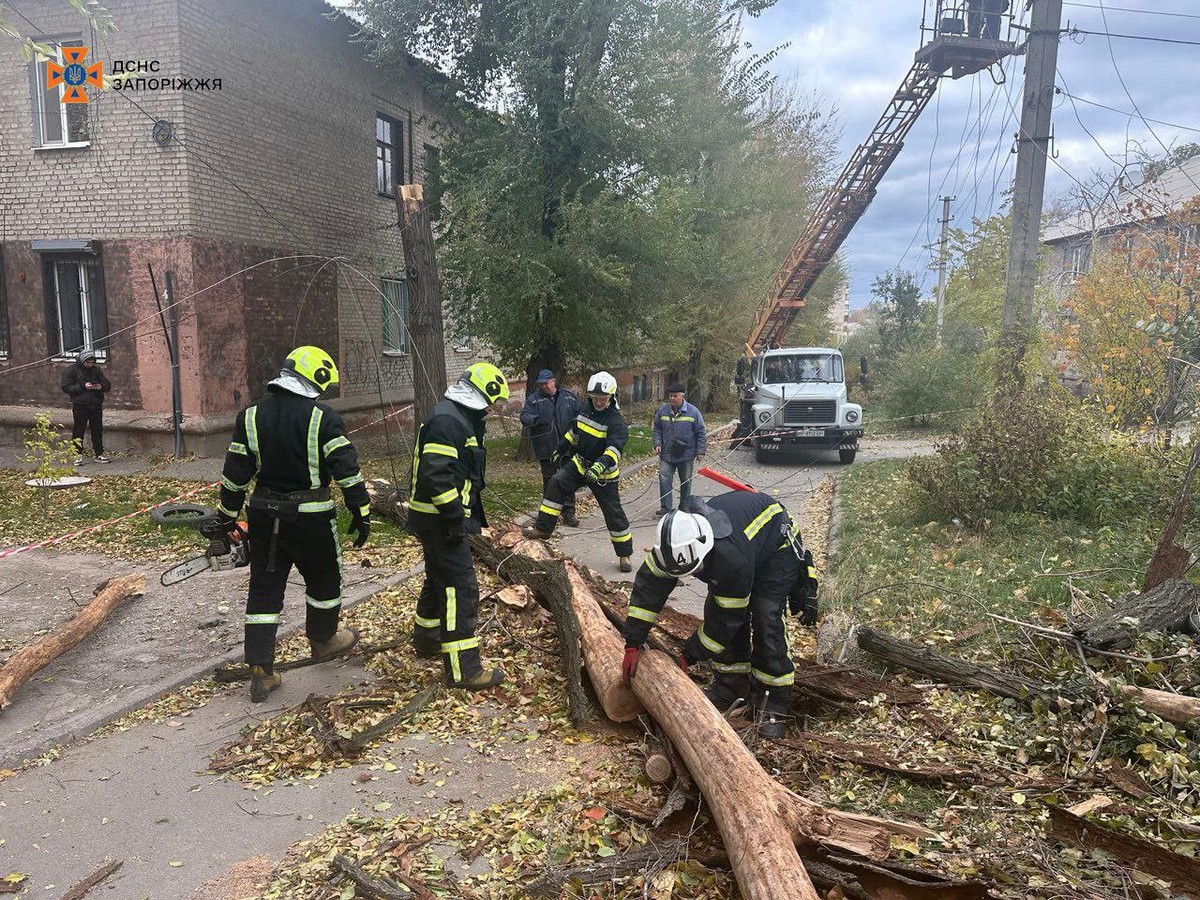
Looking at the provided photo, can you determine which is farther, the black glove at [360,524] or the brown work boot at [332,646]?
the brown work boot at [332,646]

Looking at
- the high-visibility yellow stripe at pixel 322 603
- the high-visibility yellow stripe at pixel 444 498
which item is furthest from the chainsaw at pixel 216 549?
the high-visibility yellow stripe at pixel 444 498

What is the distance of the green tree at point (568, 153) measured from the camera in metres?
11.6

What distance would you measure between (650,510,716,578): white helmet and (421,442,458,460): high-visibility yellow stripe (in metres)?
1.44

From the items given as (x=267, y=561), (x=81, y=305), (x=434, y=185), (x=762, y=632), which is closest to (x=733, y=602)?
(x=762, y=632)

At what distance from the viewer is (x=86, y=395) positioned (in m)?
11.4

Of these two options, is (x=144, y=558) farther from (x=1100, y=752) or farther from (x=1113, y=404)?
(x=1113, y=404)

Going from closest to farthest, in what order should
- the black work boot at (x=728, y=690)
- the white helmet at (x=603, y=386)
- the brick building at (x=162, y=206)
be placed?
the black work boot at (x=728, y=690)
the white helmet at (x=603, y=386)
the brick building at (x=162, y=206)

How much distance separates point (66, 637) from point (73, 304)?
9.88 m

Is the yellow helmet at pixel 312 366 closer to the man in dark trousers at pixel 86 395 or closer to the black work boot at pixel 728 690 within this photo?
the black work boot at pixel 728 690

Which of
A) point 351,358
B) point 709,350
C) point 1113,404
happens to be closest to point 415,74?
point 351,358

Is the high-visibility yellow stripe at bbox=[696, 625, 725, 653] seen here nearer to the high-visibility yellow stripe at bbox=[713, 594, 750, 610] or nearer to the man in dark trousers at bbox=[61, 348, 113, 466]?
the high-visibility yellow stripe at bbox=[713, 594, 750, 610]

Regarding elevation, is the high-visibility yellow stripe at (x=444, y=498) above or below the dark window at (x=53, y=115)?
below

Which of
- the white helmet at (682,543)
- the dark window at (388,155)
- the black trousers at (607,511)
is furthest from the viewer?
the dark window at (388,155)

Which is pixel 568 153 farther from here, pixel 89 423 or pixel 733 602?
pixel 733 602
